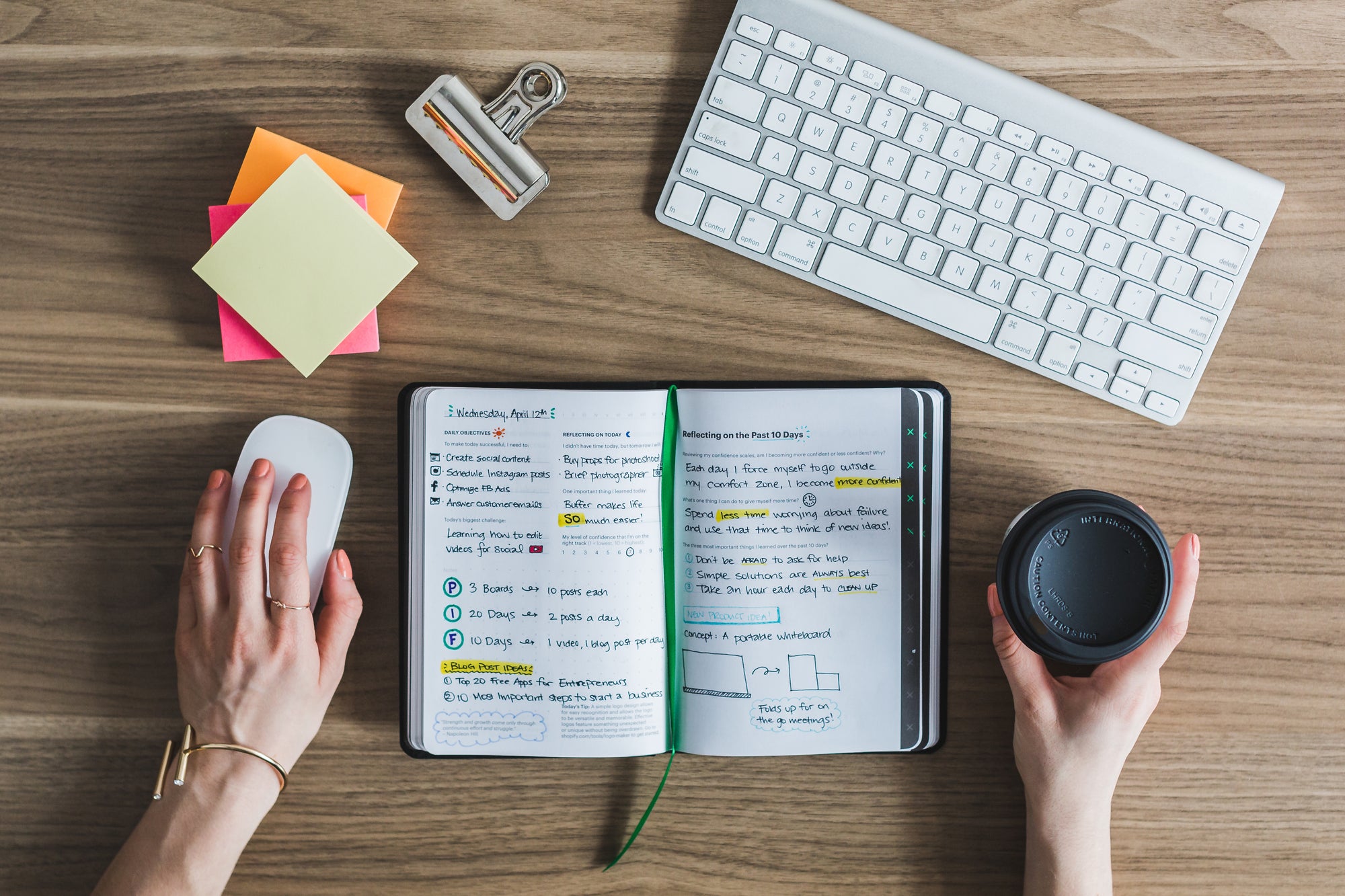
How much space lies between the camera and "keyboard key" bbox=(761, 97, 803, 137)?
0.75m

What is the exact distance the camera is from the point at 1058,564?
0.67 metres

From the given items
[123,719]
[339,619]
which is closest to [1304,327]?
[339,619]

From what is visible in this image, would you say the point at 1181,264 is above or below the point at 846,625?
above

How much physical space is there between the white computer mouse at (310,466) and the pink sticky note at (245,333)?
65 millimetres

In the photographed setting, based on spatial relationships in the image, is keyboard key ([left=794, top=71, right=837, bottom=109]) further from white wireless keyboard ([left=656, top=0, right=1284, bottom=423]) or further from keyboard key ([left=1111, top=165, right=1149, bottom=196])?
keyboard key ([left=1111, top=165, right=1149, bottom=196])

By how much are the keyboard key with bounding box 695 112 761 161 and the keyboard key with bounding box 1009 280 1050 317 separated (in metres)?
0.27

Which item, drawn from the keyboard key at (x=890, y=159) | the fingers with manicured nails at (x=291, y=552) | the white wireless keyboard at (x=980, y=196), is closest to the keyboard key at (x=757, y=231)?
the white wireless keyboard at (x=980, y=196)

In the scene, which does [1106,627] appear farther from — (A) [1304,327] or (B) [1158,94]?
(B) [1158,94]

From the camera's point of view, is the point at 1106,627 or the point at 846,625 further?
the point at 846,625

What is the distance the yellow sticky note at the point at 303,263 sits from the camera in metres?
0.74

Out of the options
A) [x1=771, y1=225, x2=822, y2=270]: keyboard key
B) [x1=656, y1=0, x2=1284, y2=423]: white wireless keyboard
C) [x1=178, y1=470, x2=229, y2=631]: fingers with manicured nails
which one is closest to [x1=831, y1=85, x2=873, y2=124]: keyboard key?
[x1=656, y1=0, x2=1284, y2=423]: white wireless keyboard

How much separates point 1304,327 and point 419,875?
3.15ft

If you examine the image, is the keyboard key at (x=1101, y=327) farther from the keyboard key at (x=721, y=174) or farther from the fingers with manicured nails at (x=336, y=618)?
the fingers with manicured nails at (x=336, y=618)

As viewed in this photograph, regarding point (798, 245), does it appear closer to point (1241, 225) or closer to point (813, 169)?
point (813, 169)
